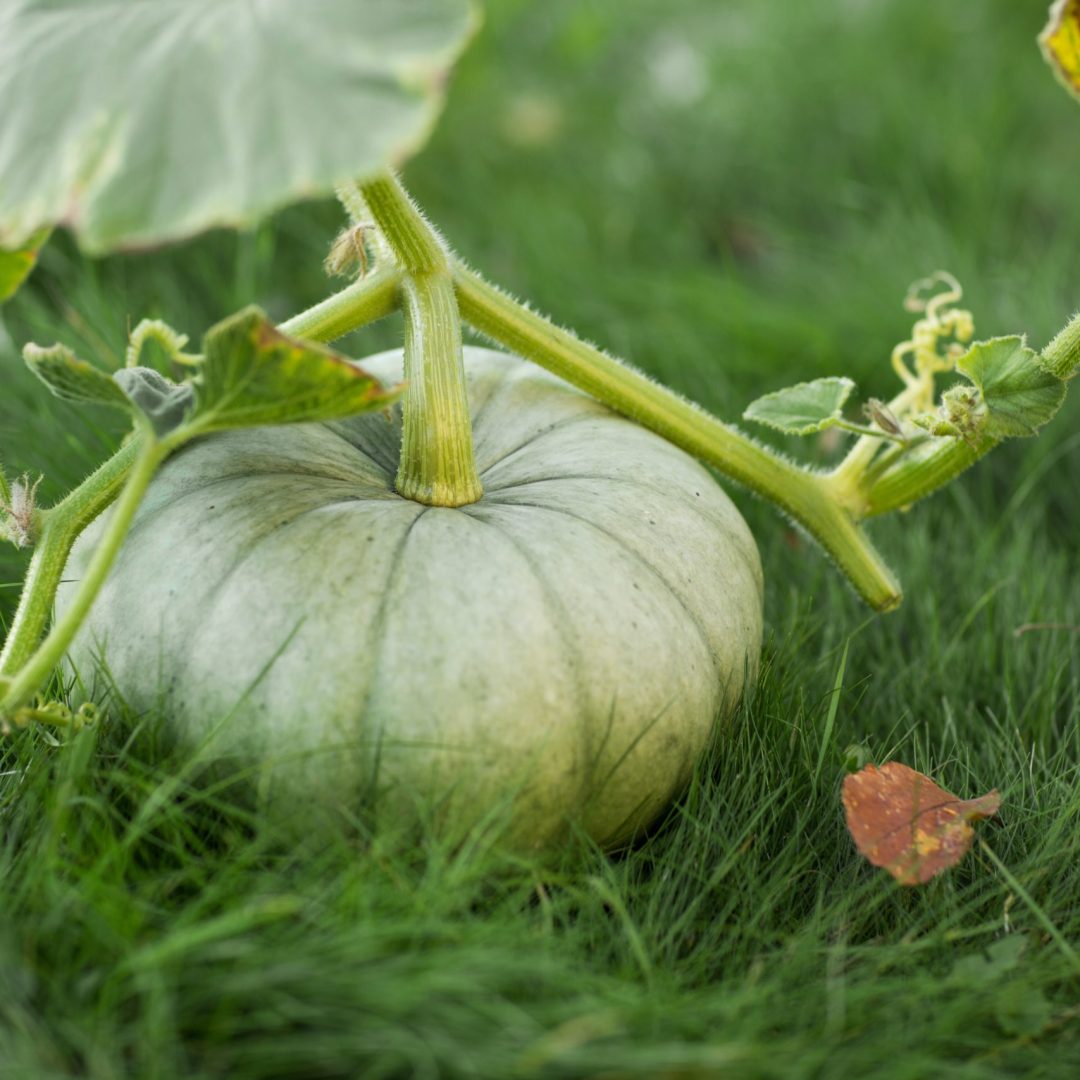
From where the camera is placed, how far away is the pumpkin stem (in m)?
1.45

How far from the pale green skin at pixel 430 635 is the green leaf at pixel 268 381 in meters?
0.14

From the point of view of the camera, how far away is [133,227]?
108 centimetres

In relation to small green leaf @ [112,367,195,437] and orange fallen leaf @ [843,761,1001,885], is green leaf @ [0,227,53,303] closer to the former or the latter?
small green leaf @ [112,367,195,437]

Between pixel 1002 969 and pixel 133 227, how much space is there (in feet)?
3.36

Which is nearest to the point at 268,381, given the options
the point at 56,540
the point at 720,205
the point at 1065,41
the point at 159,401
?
the point at 159,401

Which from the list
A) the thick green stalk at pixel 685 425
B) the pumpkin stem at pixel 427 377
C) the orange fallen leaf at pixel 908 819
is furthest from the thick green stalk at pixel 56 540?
the orange fallen leaf at pixel 908 819

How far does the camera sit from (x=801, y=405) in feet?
5.41

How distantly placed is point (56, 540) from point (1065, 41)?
1.22 metres

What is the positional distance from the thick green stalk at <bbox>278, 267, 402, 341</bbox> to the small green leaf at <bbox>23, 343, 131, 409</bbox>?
29 centimetres

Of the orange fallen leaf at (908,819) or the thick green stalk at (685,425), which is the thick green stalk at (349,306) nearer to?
the thick green stalk at (685,425)

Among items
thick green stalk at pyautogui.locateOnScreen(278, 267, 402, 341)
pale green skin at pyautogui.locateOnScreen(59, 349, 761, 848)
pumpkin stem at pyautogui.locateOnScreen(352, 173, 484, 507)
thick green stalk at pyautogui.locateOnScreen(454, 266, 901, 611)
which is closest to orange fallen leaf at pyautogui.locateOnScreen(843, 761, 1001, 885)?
pale green skin at pyautogui.locateOnScreen(59, 349, 761, 848)

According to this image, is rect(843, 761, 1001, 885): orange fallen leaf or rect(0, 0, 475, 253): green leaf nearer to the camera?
rect(0, 0, 475, 253): green leaf

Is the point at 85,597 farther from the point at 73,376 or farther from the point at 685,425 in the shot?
Result: the point at 685,425

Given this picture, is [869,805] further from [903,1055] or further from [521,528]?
[521,528]
